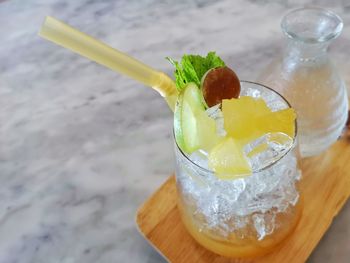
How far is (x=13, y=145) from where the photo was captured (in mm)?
725

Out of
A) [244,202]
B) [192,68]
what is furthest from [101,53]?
[244,202]

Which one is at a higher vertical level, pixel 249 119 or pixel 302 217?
pixel 249 119

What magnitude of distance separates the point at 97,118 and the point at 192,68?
0.82ft

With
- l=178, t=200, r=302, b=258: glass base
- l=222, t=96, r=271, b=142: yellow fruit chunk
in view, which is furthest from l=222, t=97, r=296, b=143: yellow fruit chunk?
l=178, t=200, r=302, b=258: glass base

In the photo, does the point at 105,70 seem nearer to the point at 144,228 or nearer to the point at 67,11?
the point at 67,11

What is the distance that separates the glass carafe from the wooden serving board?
0.13 ft

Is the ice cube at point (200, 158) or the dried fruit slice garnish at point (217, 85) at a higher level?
the dried fruit slice garnish at point (217, 85)

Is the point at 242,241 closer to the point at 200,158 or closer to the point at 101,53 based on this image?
the point at 200,158

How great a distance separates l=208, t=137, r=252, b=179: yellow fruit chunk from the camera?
478 mm

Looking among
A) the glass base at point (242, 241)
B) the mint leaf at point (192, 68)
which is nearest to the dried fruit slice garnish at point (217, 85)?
the mint leaf at point (192, 68)

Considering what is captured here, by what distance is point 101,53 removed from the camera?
0.50 meters

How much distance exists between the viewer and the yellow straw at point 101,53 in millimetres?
479

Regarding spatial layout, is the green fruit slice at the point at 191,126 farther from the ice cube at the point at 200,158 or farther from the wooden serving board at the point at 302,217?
the wooden serving board at the point at 302,217

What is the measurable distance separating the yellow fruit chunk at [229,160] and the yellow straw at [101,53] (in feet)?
0.32
